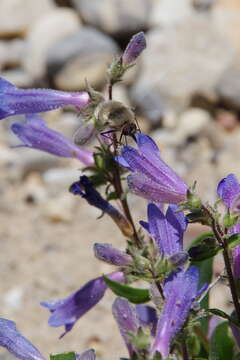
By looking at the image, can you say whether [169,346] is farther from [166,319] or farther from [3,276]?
[3,276]

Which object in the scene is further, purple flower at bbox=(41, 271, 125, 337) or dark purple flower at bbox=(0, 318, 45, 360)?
purple flower at bbox=(41, 271, 125, 337)

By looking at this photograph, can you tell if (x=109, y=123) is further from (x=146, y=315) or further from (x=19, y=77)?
(x=19, y=77)

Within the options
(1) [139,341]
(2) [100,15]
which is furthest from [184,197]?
(2) [100,15]

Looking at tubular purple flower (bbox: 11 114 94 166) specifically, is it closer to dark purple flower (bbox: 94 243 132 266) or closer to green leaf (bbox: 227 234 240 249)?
dark purple flower (bbox: 94 243 132 266)

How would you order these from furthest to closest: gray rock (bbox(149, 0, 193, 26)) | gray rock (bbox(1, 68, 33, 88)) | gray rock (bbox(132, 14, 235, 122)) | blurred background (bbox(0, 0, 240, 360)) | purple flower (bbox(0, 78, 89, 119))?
gray rock (bbox(149, 0, 193, 26)), gray rock (bbox(1, 68, 33, 88)), gray rock (bbox(132, 14, 235, 122)), blurred background (bbox(0, 0, 240, 360)), purple flower (bbox(0, 78, 89, 119))

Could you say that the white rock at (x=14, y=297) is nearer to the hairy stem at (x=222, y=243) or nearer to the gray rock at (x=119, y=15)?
the hairy stem at (x=222, y=243)

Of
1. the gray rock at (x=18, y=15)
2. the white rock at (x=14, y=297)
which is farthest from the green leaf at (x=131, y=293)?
the gray rock at (x=18, y=15)

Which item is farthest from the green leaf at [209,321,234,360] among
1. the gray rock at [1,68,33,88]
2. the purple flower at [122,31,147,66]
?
the gray rock at [1,68,33,88]
